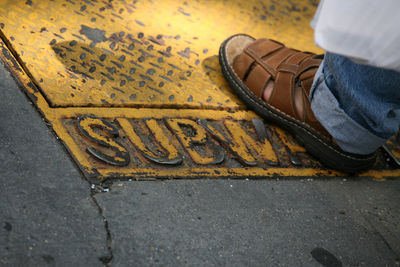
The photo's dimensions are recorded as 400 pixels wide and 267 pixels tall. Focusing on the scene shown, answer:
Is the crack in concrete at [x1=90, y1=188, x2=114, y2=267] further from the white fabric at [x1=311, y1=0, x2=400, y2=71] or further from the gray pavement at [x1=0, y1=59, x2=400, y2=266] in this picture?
the white fabric at [x1=311, y1=0, x2=400, y2=71]

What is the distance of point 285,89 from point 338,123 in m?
0.28

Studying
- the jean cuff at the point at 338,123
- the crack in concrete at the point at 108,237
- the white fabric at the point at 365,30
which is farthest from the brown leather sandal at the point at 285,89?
the crack in concrete at the point at 108,237

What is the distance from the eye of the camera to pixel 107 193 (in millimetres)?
1199

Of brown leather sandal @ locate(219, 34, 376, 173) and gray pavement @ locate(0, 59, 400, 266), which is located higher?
brown leather sandal @ locate(219, 34, 376, 173)

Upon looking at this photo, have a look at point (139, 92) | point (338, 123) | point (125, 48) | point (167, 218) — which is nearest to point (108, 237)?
point (167, 218)

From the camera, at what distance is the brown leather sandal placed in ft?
5.13

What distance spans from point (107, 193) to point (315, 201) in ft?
2.24

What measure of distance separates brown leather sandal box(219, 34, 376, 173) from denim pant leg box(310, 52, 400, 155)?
57 mm

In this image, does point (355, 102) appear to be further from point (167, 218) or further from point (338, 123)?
point (167, 218)

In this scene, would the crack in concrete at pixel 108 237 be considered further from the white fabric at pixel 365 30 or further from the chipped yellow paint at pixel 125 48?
the white fabric at pixel 365 30

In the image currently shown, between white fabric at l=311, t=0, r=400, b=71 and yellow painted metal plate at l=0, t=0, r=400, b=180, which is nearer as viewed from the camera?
white fabric at l=311, t=0, r=400, b=71

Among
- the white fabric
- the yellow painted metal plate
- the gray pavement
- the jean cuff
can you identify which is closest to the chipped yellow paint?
the yellow painted metal plate

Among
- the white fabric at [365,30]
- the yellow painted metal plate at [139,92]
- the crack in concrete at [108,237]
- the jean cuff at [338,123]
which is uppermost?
the white fabric at [365,30]

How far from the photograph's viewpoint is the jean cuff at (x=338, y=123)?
4.70ft
